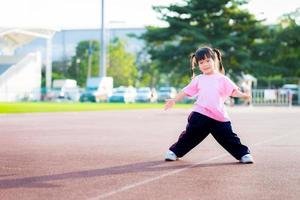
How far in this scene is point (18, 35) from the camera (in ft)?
217

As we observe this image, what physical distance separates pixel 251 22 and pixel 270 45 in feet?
7.92

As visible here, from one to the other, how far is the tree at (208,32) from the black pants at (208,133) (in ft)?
142

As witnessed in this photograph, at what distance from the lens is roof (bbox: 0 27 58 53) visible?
61000mm

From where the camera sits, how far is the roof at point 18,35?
6100 cm

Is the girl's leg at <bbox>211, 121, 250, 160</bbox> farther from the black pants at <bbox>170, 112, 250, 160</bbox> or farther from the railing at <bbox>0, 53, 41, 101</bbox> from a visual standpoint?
the railing at <bbox>0, 53, 41, 101</bbox>

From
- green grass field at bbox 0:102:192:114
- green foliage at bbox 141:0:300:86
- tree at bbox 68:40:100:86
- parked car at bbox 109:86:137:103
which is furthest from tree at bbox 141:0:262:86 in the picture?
tree at bbox 68:40:100:86

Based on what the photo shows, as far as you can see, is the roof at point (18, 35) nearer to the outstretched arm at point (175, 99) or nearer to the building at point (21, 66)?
the building at point (21, 66)

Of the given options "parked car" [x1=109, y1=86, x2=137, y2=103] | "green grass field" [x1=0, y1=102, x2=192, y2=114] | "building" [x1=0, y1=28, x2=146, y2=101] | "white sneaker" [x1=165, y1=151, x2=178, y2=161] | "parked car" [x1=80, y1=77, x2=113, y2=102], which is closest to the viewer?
"white sneaker" [x1=165, y1=151, x2=178, y2=161]

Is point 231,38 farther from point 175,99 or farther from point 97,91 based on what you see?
point 175,99

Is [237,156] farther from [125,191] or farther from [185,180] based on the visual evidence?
[125,191]

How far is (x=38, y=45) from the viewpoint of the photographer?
104m

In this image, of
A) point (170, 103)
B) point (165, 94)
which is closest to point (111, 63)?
point (165, 94)

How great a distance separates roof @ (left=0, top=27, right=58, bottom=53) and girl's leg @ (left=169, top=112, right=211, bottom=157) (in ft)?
176

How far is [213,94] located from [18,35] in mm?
60830
